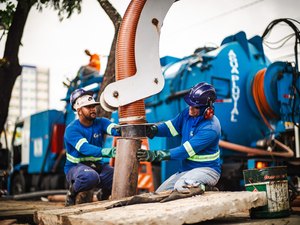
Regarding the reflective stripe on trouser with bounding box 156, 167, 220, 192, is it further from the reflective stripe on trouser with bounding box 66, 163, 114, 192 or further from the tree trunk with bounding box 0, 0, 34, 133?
the tree trunk with bounding box 0, 0, 34, 133

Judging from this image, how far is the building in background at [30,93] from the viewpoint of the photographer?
39.8 m

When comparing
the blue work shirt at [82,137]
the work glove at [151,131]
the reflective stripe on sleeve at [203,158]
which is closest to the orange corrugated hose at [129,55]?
the work glove at [151,131]

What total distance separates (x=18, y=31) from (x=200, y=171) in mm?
4353

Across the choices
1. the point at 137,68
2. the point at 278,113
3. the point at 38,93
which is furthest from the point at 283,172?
the point at 38,93

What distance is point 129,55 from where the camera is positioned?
3.93 meters

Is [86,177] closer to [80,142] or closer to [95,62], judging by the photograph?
[80,142]

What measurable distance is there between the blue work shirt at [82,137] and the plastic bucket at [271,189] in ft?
5.84

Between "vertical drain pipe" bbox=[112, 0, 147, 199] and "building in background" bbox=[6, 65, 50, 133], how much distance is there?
122 feet

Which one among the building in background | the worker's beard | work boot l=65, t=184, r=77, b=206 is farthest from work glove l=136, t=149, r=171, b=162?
the building in background

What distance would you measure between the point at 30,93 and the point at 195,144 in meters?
39.5

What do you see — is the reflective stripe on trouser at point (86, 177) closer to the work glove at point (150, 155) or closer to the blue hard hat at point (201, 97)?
the work glove at point (150, 155)

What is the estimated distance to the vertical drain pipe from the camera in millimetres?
3848

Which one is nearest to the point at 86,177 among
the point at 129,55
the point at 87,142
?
the point at 87,142

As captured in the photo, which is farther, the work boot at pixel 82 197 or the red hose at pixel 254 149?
the red hose at pixel 254 149
